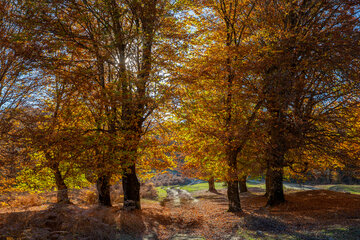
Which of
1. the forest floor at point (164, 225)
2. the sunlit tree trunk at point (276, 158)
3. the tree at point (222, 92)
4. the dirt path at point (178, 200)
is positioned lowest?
the dirt path at point (178, 200)

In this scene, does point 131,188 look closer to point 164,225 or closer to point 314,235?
point 164,225

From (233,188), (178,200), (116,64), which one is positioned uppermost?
(116,64)

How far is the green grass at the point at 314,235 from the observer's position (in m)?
8.09

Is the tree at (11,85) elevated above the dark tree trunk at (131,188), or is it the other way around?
the tree at (11,85)

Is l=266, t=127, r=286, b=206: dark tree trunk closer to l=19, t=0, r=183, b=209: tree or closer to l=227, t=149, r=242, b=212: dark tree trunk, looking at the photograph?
l=227, t=149, r=242, b=212: dark tree trunk

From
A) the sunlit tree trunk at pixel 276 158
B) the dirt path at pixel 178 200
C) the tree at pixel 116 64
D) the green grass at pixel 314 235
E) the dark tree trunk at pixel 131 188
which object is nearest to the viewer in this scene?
the green grass at pixel 314 235

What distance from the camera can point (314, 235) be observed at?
28.0ft

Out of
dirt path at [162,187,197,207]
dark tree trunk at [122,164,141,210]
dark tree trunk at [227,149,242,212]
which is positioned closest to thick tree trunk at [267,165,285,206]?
dark tree trunk at [227,149,242,212]

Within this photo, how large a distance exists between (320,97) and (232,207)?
838cm

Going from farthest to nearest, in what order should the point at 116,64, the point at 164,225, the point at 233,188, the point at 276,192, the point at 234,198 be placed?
the point at 276,192, the point at 233,188, the point at 234,198, the point at 116,64, the point at 164,225

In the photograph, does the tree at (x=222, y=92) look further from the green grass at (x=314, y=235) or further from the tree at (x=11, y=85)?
the tree at (x=11, y=85)

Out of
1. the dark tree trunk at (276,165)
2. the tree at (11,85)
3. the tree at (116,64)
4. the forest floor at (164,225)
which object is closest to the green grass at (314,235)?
the forest floor at (164,225)

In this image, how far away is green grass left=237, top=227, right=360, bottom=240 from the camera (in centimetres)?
809

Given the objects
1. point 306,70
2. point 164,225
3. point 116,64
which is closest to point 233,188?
point 164,225
